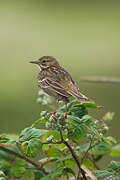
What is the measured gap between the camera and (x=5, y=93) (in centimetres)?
859

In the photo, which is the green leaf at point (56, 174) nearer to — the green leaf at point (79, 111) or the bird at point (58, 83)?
the green leaf at point (79, 111)

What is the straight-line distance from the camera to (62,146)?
10.8ft

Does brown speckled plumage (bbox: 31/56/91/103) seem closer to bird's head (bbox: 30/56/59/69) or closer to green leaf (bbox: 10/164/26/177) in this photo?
bird's head (bbox: 30/56/59/69)

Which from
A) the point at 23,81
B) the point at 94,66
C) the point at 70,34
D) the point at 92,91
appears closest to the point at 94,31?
the point at 70,34

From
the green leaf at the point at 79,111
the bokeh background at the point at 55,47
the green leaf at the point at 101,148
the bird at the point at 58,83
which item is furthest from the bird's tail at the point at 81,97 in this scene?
the bokeh background at the point at 55,47

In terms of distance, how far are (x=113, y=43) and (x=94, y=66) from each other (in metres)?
2.39

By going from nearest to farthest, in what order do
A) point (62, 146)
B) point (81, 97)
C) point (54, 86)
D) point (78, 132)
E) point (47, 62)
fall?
point (78, 132) → point (62, 146) → point (81, 97) → point (54, 86) → point (47, 62)

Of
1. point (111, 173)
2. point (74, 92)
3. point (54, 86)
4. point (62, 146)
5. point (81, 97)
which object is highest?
point (54, 86)

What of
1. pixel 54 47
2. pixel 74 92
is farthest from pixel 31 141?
pixel 54 47

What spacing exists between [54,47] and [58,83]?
786cm

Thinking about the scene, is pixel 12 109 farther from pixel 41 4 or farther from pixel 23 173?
pixel 41 4

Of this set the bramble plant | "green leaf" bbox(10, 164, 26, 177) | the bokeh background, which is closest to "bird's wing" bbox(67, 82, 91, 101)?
the bramble plant

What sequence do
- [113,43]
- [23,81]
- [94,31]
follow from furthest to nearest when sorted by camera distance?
[94,31]
[113,43]
[23,81]

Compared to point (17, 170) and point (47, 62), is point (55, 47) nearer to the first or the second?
point (47, 62)
